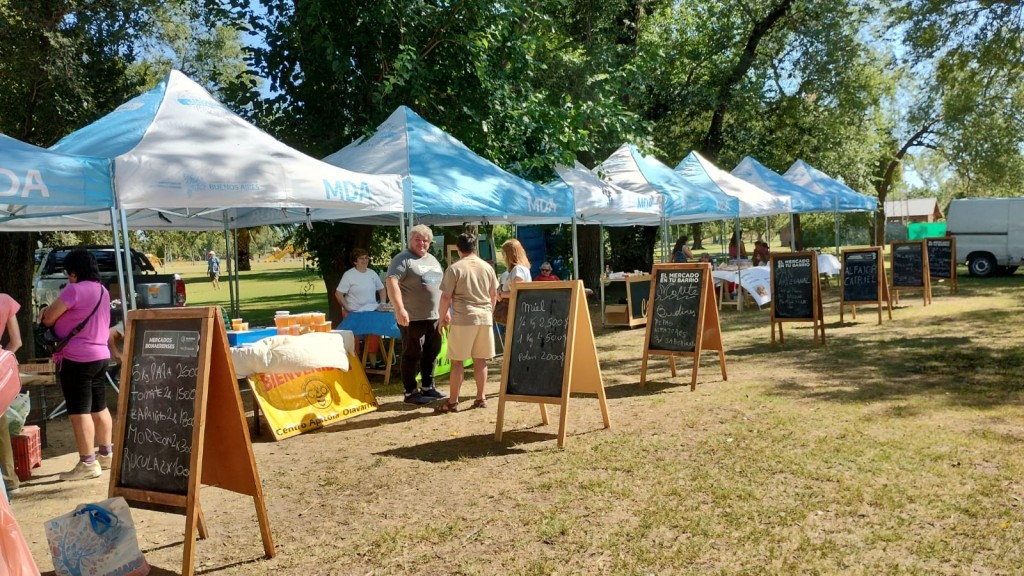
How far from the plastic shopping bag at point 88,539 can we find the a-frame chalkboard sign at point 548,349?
3029 mm

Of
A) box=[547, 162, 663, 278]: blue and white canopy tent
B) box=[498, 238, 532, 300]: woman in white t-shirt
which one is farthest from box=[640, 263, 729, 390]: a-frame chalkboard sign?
box=[547, 162, 663, 278]: blue and white canopy tent

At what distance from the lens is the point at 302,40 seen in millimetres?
11539

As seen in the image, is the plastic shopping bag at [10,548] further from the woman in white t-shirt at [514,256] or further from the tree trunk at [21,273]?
the tree trunk at [21,273]

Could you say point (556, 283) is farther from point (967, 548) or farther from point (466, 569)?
point (967, 548)

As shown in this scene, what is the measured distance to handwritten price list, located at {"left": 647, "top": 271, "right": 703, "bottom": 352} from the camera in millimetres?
8289

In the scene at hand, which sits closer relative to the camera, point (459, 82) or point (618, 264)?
point (459, 82)

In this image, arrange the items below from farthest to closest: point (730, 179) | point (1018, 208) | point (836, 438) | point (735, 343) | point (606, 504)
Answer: point (1018, 208) → point (730, 179) → point (735, 343) → point (836, 438) → point (606, 504)

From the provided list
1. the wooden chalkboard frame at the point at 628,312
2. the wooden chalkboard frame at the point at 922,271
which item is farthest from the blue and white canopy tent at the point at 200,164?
the wooden chalkboard frame at the point at 922,271

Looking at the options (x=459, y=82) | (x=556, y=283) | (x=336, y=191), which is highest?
(x=459, y=82)

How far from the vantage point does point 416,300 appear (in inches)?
300

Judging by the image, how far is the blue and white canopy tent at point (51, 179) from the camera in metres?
5.33

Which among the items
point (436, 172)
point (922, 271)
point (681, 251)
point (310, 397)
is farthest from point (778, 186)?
point (310, 397)

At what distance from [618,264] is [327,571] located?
60.1 ft

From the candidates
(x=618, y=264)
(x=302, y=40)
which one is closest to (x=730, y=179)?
(x=618, y=264)
